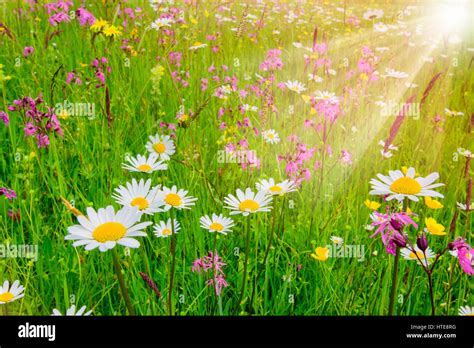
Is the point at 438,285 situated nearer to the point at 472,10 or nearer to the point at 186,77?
the point at 472,10

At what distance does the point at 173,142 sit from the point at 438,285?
64 cm

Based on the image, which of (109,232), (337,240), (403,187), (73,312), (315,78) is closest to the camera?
(109,232)

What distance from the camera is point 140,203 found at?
72cm

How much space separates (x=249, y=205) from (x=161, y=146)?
0.93 ft

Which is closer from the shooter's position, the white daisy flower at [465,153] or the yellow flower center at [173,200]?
the yellow flower center at [173,200]

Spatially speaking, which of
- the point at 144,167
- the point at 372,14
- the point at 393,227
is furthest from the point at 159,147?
the point at 372,14

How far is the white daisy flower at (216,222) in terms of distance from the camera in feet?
2.77

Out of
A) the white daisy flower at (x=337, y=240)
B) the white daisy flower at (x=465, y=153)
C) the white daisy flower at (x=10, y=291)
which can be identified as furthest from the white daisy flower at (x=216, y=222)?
the white daisy flower at (x=465, y=153)

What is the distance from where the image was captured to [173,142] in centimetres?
102

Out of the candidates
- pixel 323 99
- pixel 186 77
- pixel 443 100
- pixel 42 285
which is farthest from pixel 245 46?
pixel 42 285

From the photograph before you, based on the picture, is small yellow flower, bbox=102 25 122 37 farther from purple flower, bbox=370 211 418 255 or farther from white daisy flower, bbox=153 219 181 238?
purple flower, bbox=370 211 418 255

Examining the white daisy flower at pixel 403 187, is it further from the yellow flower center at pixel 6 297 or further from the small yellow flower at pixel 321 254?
the yellow flower center at pixel 6 297

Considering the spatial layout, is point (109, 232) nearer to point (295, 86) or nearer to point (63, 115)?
point (63, 115)

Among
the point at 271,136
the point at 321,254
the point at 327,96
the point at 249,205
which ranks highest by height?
the point at 327,96
